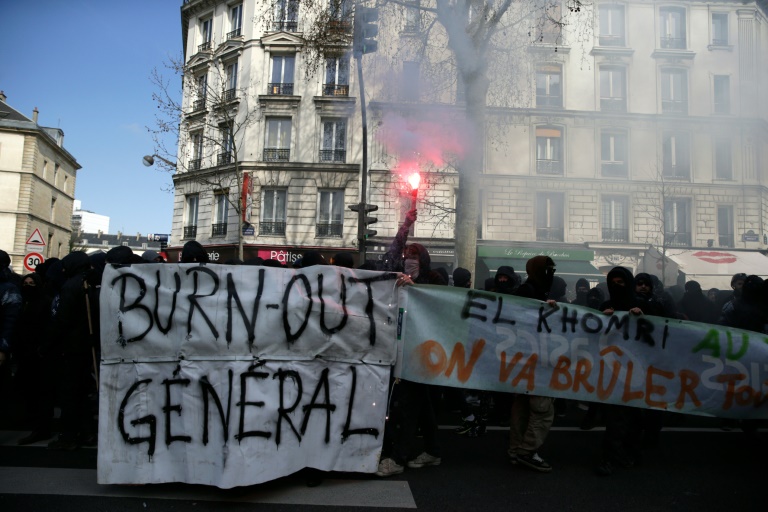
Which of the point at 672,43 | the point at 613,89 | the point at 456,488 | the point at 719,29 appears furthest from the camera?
the point at 613,89

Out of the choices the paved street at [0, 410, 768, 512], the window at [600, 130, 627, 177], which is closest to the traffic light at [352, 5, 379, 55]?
the paved street at [0, 410, 768, 512]

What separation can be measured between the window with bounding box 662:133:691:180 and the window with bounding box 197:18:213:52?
18.7m

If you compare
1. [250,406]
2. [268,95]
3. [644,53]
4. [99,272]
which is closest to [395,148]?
[268,95]

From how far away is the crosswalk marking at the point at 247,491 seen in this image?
3106 mm

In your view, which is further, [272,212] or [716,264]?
[272,212]

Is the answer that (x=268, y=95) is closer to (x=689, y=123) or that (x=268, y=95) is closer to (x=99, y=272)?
(x=689, y=123)

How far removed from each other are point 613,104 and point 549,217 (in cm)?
461

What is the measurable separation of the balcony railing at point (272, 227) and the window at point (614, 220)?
11878 millimetres

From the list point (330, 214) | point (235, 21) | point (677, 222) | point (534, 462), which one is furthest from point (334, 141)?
point (534, 462)

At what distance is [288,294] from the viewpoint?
11.0 ft

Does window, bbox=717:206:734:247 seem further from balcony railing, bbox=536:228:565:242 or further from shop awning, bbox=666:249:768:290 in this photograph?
balcony railing, bbox=536:228:565:242

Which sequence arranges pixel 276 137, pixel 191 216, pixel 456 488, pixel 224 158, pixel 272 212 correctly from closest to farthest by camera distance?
pixel 456 488, pixel 272 212, pixel 276 137, pixel 224 158, pixel 191 216

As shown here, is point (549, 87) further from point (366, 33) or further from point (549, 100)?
point (366, 33)

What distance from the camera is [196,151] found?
22.3 m
